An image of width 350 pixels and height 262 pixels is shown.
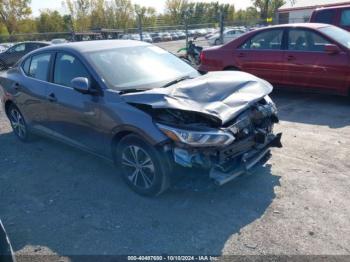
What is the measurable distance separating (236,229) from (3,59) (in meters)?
18.0

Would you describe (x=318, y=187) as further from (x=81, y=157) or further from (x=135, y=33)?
(x=135, y=33)

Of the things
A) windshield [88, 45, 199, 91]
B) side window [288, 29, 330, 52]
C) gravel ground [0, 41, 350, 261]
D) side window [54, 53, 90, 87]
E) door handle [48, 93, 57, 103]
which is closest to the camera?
gravel ground [0, 41, 350, 261]

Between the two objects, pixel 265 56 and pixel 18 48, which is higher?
pixel 265 56

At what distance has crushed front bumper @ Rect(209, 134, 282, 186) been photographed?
3.38 m

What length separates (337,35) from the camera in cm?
693

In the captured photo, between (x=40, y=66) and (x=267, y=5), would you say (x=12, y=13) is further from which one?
(x=40, y=66)

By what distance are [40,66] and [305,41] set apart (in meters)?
5.14

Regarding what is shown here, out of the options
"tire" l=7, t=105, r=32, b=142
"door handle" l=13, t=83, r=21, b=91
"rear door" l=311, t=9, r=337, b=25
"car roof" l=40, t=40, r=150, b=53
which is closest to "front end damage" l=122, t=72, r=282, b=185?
"car roof" l=40, t=40, r=150, b=53

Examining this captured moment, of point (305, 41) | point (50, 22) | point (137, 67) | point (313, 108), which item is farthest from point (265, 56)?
point (50, 22)

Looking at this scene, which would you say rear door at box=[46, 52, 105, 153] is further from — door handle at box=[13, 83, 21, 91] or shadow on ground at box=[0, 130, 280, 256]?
door handle at box=[13, 83, 21, 91]

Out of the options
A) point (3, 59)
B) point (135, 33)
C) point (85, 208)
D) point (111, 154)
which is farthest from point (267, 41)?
point (135, 33)

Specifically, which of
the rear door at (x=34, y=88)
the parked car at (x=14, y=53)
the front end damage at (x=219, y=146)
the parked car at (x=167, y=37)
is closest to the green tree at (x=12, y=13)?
the parked car at (x=167, y=37)

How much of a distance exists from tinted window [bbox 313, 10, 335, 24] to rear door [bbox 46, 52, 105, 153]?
8684 mm

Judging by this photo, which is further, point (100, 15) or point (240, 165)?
point (100, 15)
